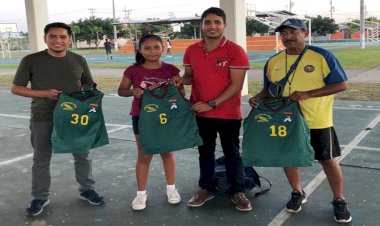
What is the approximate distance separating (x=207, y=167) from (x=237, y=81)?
0.91 metres

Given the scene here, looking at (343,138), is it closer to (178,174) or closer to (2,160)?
(178,174)

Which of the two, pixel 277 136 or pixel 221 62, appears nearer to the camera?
pixel 277 136

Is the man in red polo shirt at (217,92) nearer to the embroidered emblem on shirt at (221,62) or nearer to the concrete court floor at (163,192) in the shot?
the embroidered emblem on shirt at (221,62)

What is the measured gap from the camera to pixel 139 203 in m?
4.00

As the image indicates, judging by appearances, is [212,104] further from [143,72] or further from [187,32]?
[187,32]

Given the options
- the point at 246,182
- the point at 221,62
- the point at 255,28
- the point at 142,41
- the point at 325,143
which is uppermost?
the point at 255,28

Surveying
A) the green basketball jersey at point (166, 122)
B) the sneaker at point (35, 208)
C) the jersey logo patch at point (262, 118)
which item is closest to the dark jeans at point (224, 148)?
the green basketball jersey at point (166, 122)

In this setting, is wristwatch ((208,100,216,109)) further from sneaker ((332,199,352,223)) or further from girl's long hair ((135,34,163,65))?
sneaker ((332,199,352,223))

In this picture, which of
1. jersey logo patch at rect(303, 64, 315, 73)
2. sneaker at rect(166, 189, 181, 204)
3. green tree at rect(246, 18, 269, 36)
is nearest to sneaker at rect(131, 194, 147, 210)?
sneaker at rect(166, 189, 181, 204)

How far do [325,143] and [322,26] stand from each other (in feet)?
221

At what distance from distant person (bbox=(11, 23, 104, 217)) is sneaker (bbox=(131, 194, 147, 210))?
852mm

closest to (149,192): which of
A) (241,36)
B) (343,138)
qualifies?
(343,138)

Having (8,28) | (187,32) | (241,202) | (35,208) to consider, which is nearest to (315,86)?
(241,202)

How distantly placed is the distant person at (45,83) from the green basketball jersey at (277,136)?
5.38 ft
